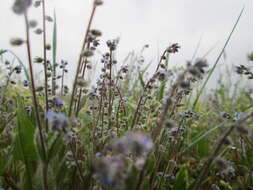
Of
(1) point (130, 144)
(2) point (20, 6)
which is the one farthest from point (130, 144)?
(2) point (20, 6)

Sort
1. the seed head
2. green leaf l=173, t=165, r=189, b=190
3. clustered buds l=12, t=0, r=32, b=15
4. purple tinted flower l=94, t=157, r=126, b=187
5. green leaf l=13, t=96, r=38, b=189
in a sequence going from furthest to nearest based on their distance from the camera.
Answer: green leaf l=173, t=165, r=189, b=190 → green leaf l=13, t=96, r=38, b=189 → the seed head → clustered buds l=12, t=0, r=32, b=15 → purple tinted flower l=94, t=157, r=126, b=187

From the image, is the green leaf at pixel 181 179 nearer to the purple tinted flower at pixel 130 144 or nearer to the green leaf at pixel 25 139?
the green leaf at pixel 25 139

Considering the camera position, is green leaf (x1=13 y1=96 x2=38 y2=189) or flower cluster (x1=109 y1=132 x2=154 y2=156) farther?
green leaf (x1=13 y1=96 x2=38 y2=189)

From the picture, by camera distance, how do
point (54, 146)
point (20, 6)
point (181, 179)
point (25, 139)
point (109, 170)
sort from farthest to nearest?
point (181, 179) → point (25, 139) → point (54, 146) → point (20, 6) → point (109, 170)

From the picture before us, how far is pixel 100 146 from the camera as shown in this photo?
91.0 inches

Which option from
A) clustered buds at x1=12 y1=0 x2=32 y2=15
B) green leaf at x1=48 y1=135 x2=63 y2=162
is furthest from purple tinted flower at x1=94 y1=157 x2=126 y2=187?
clustered buds at x1=12 y1=0 x2=32 y2=15

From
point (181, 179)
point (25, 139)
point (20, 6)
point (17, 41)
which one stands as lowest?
point (181, 179)

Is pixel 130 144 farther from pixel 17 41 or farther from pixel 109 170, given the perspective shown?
pixel 17 41

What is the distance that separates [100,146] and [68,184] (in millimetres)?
450

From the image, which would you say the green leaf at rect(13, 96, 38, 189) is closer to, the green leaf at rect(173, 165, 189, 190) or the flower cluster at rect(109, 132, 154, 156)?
the green leaf at rect(173, 165, 189, 190)

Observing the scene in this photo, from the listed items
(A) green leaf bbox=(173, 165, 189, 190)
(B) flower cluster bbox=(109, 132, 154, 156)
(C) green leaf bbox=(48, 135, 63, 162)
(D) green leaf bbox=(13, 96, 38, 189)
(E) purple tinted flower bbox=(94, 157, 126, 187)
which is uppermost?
(B) flower cluster bbox=(109, 132, 154, 156)

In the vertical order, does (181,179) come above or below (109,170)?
below

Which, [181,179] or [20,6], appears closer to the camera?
[20,6]

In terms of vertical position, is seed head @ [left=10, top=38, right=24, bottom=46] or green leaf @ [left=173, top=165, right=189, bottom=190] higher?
seed head @ [left=10, top=38, right=24, bottom=46]
